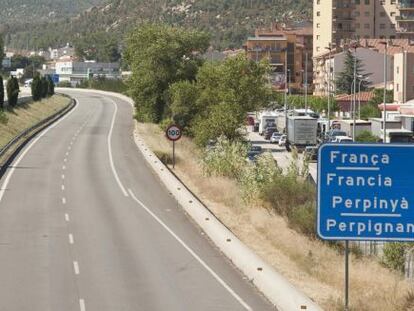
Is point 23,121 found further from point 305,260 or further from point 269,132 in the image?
point 305,260

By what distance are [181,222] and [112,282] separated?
10011mm

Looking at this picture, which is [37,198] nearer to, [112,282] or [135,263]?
[135,263]

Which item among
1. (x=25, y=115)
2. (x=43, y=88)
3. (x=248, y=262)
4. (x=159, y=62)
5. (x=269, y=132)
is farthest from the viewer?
(x=43, y=88)

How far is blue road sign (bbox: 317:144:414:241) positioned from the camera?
43.0 feet

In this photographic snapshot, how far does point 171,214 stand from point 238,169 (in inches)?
410

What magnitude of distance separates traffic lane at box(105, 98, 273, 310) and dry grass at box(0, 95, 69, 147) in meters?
7.96

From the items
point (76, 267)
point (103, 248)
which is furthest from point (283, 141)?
point (76, 267)

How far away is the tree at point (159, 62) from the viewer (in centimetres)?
7600

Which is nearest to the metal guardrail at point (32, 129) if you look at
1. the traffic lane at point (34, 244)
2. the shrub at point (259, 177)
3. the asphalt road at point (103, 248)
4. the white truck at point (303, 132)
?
the traffic lane at point (34, 244)

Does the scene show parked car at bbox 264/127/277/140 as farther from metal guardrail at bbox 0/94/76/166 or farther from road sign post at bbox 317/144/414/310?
road sign post at bbox 317/144/414/310

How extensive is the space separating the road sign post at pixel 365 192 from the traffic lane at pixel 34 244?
629 centimetres

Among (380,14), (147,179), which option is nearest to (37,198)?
(147,179)

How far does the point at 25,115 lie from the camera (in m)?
83.4

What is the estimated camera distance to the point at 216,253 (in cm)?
2402
